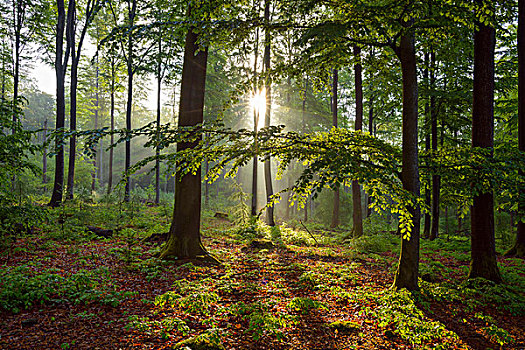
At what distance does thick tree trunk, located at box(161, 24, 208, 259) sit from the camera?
748 cm

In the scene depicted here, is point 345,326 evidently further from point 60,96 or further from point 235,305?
point 60,96

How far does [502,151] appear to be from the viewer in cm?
612

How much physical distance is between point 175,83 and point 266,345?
2206 cm

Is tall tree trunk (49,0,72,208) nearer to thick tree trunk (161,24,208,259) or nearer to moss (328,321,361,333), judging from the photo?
thick tree trunk (161,24,208,259)

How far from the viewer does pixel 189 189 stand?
754 cm

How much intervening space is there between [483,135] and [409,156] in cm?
266

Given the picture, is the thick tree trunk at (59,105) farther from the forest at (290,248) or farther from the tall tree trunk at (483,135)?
the tall tree trunk at (483,135)

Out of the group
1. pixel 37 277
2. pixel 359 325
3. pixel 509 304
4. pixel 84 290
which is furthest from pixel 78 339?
pixel 509 304

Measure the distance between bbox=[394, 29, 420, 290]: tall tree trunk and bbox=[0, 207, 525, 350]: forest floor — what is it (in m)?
0.44

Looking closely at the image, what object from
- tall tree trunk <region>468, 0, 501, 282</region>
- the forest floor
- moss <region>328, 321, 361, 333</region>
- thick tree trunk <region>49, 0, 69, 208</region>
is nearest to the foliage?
the forest floor

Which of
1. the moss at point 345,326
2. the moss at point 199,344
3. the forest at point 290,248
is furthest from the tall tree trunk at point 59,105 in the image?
the moss at point 345,326

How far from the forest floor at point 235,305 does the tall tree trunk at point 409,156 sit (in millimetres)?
438

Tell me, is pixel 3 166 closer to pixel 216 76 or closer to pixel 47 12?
pixel 47 12

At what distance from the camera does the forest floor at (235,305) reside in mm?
3875
